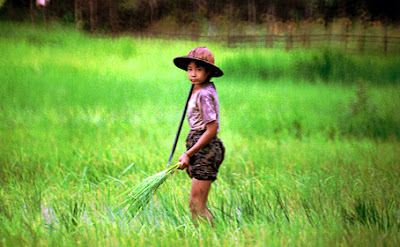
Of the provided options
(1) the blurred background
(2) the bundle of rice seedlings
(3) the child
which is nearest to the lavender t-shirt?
(3) the child

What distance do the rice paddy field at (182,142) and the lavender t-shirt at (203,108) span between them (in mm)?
526

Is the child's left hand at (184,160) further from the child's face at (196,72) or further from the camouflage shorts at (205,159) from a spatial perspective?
the child's face at (196,72)

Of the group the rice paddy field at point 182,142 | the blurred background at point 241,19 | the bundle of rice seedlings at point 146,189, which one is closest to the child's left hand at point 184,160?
the bundle of rice seedlings at point 146,189

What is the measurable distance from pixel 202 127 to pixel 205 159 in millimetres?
157

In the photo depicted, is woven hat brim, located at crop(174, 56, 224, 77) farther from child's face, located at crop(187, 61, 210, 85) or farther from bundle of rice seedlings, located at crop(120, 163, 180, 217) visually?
bundle of rice seedlings, located at crop(120, 163, 180, 217)

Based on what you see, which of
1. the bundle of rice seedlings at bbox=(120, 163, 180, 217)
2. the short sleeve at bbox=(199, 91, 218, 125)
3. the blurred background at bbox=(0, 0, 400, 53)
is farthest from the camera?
the blurred background at bbox=(0, 0, 400, 53)

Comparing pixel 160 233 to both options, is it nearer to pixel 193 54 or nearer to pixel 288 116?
pixel 193 54

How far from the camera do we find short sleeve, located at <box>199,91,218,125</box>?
218 centimetres

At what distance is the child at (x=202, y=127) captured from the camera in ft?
7.20

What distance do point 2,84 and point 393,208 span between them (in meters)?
3.05

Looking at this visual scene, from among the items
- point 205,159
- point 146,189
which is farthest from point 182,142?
point 205,159

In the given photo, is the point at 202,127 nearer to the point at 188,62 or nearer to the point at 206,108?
the point at 206,108

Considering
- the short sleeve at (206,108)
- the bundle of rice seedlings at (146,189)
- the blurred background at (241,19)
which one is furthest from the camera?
the blurred background at (241,19)

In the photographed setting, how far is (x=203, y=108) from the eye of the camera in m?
2.19
